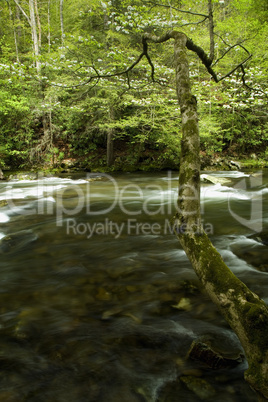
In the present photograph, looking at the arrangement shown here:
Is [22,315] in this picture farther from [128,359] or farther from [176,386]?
[176,386]

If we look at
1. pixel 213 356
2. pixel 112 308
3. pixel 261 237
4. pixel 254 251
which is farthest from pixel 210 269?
pixel 261 237

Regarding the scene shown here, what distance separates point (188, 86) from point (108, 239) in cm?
408

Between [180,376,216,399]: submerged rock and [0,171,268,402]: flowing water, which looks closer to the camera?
[180,376,216,399]: submerged rock

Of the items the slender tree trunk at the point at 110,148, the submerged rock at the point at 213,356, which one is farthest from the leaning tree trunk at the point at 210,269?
the slender tree trunk at the point at 110,148

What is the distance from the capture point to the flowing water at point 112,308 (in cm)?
222

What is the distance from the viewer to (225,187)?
38.5ft

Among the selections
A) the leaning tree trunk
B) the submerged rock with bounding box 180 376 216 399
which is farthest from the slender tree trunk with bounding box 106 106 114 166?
the submerged rock with bounding box 180 376 216 399

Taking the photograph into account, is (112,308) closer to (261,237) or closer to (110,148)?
(261,237)

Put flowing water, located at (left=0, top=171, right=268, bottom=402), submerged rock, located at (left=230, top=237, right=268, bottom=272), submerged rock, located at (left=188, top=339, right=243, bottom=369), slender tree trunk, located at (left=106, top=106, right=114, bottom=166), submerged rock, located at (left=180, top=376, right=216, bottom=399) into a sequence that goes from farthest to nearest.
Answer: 1. slender tree trunk, located at (left=106, top=106, right=114, bottom=166)
2. submerged rock, located at (left=230, top=237, right=268, bottom=272)
3. submerged rock, located at (left=188, top=339, right=243, bottom=369)
4. flowing water, located at (left=0, top=171, right=268, bottom=402)
5. submerged rock, located at (left=180, top=376, right=216, bottom=399)

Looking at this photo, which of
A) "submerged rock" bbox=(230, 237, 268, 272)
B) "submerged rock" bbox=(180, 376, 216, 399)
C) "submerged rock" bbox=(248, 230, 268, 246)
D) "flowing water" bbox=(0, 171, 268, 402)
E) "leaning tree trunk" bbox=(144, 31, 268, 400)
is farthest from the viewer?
"submerged rock" bbox=(248, 230, 268, 246)

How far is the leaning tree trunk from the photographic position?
1521mm

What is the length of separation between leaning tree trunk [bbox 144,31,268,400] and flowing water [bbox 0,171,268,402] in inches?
33.8

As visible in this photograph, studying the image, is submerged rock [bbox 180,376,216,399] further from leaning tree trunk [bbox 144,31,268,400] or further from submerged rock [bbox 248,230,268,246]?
submerged rock [bbox 248,230,268,246]

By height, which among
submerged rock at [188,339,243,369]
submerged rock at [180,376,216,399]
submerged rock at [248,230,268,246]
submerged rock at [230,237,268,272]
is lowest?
submerged rock at [180,376,216,399]
